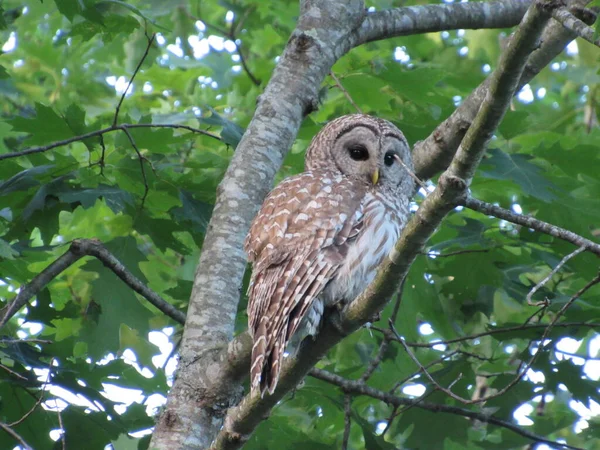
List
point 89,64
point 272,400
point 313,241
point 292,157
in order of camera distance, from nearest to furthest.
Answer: point 272,400 → point 313,241 → point 292,157 → point 89,64

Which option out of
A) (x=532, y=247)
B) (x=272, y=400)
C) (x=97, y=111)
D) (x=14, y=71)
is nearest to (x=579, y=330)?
(x=532, y=247)

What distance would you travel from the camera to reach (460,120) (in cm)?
421

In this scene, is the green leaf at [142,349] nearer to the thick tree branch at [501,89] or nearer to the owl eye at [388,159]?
the owl eye at [388,159]

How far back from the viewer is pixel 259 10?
8.46m

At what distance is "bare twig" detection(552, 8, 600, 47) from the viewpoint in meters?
2.22

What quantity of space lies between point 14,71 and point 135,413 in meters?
5.83

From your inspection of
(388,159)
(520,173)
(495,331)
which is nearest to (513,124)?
Answer: (520,173)

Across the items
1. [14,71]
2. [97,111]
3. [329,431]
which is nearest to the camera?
[329,431]

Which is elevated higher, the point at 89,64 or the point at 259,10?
the point at 89,64

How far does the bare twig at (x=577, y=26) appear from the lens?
2217 millimetres

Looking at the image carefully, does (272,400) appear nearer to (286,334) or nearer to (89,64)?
(286,334)

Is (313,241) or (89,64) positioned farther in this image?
(89,64)

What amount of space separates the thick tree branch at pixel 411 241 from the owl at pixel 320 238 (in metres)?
0.10

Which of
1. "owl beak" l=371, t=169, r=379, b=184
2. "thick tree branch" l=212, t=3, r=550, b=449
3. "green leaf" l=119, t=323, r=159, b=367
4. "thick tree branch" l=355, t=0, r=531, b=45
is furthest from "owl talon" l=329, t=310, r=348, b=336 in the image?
"green leaf" l=119, t=323, r=159, b=367
